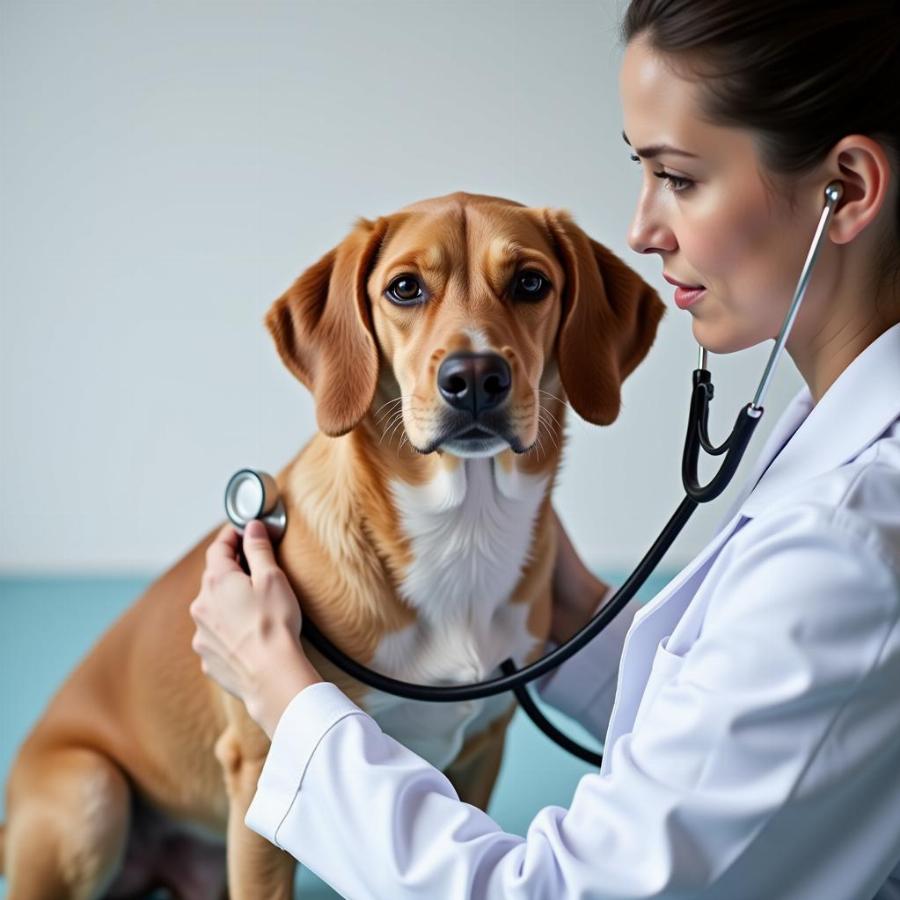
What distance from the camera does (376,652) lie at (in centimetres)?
188

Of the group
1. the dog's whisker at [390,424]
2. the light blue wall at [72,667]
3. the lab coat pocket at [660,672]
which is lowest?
the light blue wall at [72,667]

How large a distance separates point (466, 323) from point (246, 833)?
93cm

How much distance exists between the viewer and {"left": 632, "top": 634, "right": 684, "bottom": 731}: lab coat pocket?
1312 millimetres

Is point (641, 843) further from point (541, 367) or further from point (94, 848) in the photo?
point (94, 848)

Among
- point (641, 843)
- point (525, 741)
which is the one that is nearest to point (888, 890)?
point (641, 843)

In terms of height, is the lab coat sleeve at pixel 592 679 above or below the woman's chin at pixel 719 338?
below

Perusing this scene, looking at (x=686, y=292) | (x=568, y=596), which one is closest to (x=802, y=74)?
(x=686, y=292)

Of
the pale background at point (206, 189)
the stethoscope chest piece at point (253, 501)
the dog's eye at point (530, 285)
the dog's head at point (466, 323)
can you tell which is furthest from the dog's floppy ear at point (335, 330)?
the pale background at point (206, 189)

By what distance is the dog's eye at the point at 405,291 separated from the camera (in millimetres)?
1857

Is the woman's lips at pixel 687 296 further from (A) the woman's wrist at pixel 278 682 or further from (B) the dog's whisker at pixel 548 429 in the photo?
(A) the woman's wrist at pixel 278 682

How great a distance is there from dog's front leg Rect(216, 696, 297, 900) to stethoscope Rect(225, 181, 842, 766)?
209mm

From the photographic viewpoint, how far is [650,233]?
4.43ft

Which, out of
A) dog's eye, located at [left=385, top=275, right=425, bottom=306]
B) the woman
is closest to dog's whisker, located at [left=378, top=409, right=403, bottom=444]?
dog's eye, located at [left=385, top=275, right=425, bottom=306]

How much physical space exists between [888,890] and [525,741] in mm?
2133
